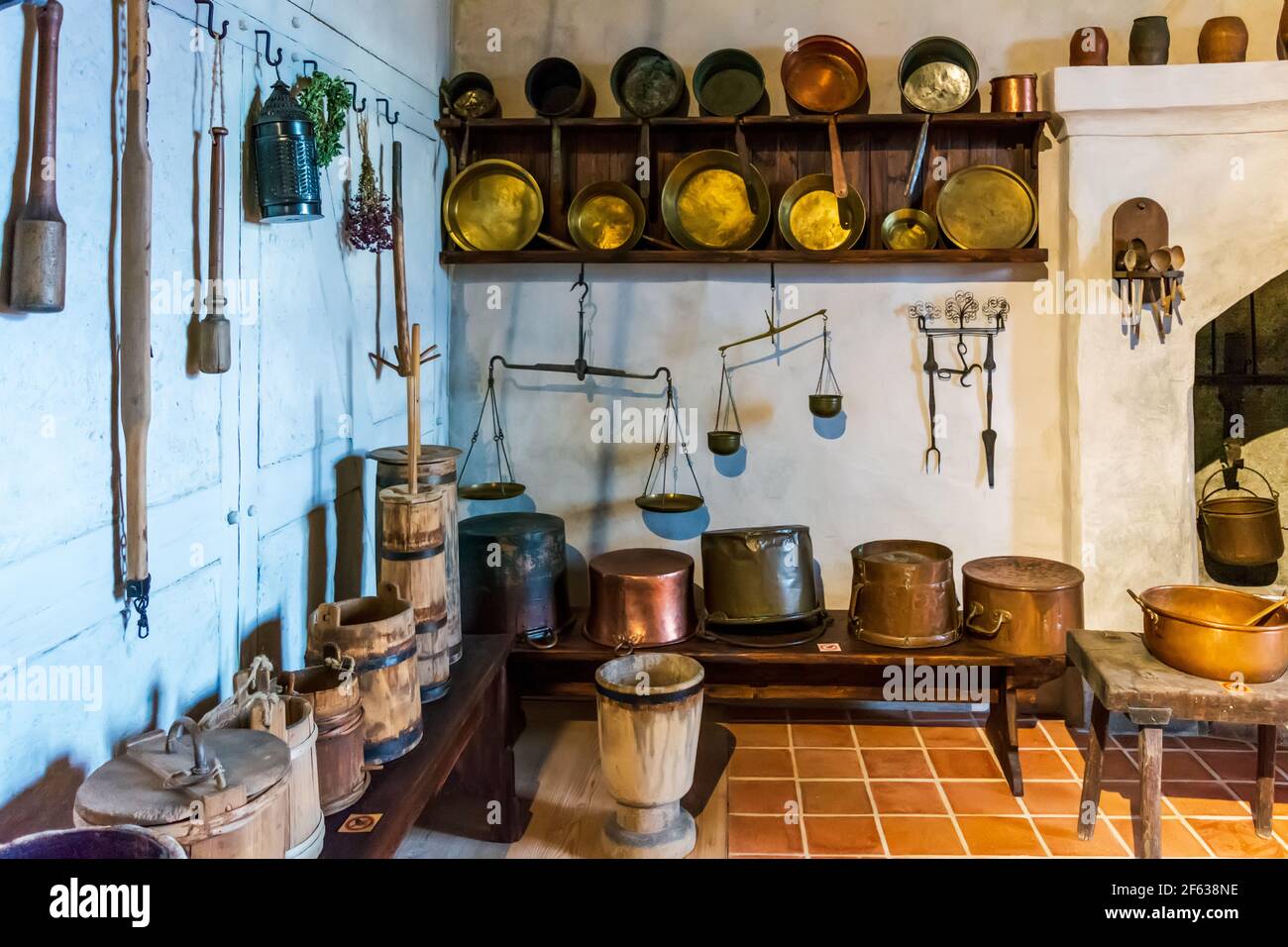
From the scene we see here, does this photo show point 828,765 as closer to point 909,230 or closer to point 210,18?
point 909,230

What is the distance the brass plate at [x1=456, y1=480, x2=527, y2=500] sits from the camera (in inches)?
183

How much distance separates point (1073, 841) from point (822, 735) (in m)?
1.26

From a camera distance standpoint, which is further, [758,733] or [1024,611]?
[758,733]

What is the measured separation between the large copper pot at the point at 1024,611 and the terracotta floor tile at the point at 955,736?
65 cm

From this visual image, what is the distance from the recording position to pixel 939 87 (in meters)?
4.62

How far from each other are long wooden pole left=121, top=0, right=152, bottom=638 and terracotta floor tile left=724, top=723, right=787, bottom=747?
9.42ft

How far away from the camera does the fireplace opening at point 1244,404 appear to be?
5.32 m

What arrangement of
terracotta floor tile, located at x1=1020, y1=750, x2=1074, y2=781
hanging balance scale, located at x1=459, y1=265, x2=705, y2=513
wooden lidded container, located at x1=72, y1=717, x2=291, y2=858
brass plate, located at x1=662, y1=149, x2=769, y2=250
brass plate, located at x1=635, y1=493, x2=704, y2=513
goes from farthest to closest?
hanging balance scale, located at x1=459, y1=265, x2=705, y2=513
brass plate, located at x1=662, y1=149, x2=769, y2=250
brass plate, located at x1=635, y1=493, x2=704, y2=513
terracotta floor tile, located at x1=1020, y1=750, x2=1074, y2=781
wooden lidded container, located at x1=72, y1=717, x2=291, y2=858

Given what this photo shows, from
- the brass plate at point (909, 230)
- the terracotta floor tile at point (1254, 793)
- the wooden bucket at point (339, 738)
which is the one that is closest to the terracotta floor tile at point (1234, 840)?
the terracotta floor tile at point (1254, 793)

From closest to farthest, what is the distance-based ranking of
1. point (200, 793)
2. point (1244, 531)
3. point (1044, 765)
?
point (200, 793), point (1044, 765), point (1244, 531)

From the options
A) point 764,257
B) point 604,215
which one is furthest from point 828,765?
point 604,215

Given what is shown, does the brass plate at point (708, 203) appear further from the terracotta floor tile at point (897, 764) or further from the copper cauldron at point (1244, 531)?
the copper cauldron at point (1244, 531)

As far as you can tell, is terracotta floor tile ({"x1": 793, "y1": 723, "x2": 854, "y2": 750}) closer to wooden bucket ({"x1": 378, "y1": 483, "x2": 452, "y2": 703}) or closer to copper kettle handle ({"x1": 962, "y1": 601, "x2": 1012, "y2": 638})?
copper kettle handle ({"x1": 962, "y1": 601, "x2": 1012, "y2": 638})

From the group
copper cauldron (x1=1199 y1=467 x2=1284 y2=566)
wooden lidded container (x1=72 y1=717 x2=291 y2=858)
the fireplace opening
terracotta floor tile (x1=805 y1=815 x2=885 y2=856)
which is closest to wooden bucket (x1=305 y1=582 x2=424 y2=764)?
wooden lidded container (x1=72 y1=717 x2=291 y2=858)
